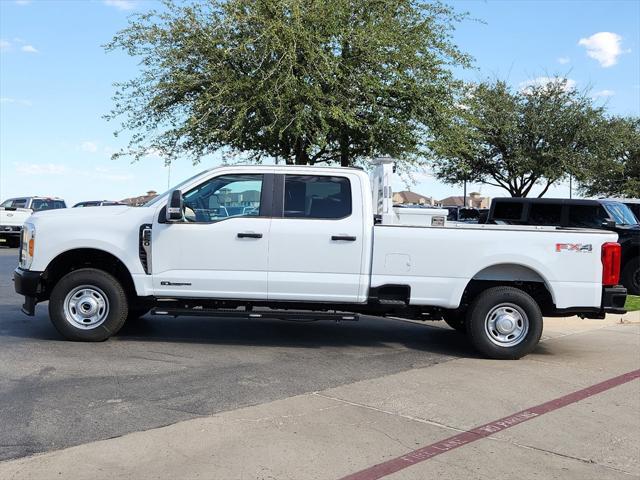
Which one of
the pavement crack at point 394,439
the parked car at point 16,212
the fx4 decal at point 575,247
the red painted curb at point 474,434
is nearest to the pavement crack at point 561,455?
the red painted curb at point 474,434

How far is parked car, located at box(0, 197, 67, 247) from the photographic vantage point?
23.7 meters

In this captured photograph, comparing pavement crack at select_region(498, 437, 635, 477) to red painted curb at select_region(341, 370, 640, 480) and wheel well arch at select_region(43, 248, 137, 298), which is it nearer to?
red painted curb at select_region(341, 370, 640, 480)

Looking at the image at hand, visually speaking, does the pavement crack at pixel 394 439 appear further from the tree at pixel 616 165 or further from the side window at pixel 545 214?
the tree at pixel 616 165

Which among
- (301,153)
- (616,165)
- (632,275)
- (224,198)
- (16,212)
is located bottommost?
(632,275)

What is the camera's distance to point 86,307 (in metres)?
7.80

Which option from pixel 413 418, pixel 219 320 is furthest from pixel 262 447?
pixel 219 320

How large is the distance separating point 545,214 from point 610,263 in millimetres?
8057

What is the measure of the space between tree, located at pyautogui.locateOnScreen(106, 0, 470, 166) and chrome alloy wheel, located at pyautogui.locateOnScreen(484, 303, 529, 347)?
7443 mm

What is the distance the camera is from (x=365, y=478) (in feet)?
13.9

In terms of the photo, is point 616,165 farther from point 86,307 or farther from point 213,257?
point 86,307

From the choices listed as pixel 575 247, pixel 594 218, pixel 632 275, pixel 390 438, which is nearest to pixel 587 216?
pixel 594 218

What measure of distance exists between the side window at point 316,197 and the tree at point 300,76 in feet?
21.5

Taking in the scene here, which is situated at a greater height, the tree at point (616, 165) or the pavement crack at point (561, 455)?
the tree at point (616, 165)

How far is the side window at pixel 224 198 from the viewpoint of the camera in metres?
7.78
